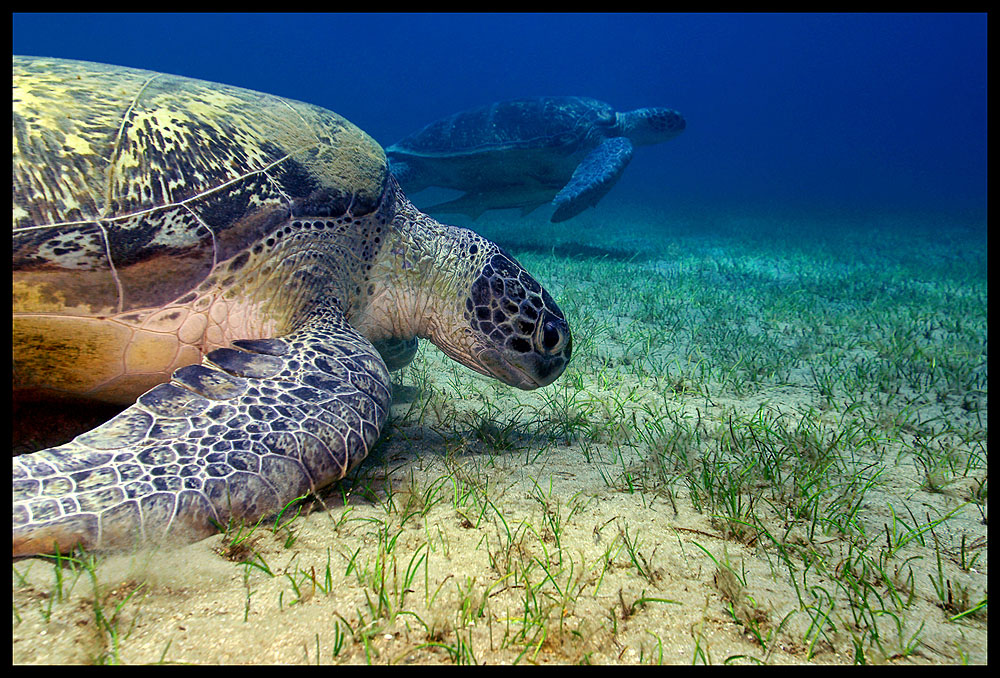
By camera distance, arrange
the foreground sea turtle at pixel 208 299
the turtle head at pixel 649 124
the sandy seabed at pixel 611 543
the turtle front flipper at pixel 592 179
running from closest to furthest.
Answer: the sandy seabed at pixel 611 543 → the foreground sea turtle at pixel 208 299 → the turtle front flipper at pixel 592 179 → the turtle head at pixel 649 124

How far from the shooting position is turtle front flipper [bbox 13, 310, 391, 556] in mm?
1324

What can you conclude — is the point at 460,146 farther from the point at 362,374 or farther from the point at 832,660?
the point at 832,660

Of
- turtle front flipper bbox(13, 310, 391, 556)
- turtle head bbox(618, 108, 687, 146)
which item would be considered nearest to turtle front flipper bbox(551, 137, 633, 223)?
turtle head bbox(618, 108, 687, 146)

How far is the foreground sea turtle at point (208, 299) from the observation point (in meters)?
1.48

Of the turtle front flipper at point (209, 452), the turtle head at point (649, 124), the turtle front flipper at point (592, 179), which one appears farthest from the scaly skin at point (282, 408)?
the turtle head at point (649, 124)

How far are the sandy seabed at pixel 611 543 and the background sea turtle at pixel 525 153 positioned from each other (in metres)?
6.22

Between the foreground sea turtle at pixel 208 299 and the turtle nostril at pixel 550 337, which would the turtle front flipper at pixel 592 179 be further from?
the turtle nostril at pixel 550 337

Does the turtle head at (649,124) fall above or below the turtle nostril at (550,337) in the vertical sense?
above

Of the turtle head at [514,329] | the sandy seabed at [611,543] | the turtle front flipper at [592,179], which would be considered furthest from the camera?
the turtle front flipper at [592,179]

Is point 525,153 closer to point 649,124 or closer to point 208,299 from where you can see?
point 649,124

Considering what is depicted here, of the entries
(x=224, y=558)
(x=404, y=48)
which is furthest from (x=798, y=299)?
(x=404, y=48)

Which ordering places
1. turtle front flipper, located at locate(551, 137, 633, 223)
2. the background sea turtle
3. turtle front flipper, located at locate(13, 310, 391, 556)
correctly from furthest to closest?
1. the background sea turtle
2. turtle front flipper, located at locate(551, 137, 633, 223)
3. turtle front flipper, located at locate(13, 310, 391, 556)

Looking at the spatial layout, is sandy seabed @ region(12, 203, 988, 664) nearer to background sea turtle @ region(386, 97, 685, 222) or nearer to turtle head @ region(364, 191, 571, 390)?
turtle head @ region(364, 191, 571, 390)

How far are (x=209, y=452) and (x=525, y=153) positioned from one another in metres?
8.97
